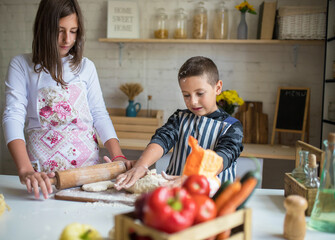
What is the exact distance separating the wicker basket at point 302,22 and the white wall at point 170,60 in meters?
0.27

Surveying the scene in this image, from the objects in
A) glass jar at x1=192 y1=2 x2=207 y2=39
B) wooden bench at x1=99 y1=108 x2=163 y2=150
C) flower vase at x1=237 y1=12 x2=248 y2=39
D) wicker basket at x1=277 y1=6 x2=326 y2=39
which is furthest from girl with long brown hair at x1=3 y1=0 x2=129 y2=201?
wicker basket at x1=277 y1=6 x2=326 y2=39

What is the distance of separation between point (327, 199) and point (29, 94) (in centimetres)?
127

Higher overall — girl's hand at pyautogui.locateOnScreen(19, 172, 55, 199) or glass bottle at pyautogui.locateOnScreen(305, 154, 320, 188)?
glass bottle at pyautogui.locateOnScreen(305, 154, 320, 188)

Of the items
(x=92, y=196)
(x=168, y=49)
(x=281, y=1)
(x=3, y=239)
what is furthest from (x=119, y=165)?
(x=281, y=1)

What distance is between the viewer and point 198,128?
1.53m

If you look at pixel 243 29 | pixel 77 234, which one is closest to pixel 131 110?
pixel 243 29

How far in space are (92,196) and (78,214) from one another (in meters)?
0.13

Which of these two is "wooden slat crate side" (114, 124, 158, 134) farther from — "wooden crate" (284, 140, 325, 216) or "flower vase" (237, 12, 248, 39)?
"wooden crate" (284, 140, 325, 216)

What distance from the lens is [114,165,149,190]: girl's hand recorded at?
121cm

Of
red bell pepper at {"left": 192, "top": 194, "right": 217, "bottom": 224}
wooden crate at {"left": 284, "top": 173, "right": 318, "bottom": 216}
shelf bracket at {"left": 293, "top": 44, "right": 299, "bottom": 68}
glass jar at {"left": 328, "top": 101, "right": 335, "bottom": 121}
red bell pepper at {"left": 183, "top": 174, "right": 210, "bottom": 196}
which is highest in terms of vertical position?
shelf bracket at {"left": 293, "top": 44, "right": 299, "bottom": 68}

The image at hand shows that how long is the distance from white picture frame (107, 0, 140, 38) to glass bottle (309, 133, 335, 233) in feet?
7.42

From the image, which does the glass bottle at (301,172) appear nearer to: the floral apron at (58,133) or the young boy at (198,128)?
the young boy at (198,128)

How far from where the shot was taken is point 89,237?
27.0 inches

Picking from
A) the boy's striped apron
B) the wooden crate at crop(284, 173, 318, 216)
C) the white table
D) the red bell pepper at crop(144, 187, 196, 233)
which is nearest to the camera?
the red bell pepper at crop(144, 187, 196, 233)
